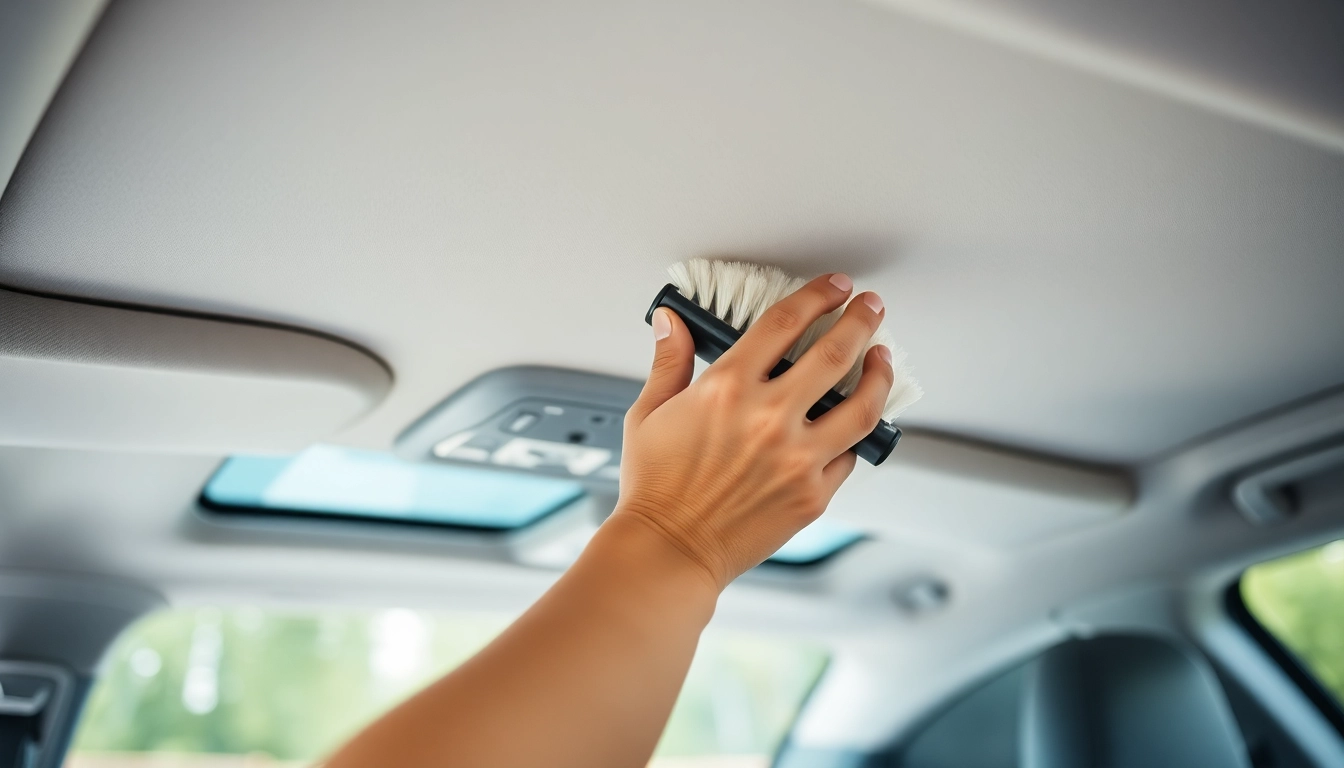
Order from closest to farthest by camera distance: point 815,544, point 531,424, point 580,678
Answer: point 580,678 → point 531,424 → point 815,544

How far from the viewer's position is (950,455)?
1454 mm

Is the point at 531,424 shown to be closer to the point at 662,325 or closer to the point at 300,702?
the point at 662,325

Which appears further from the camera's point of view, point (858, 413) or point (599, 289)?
point (599, 289)

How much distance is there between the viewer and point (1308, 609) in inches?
143

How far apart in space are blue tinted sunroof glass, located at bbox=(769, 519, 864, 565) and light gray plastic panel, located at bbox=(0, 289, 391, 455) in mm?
1282

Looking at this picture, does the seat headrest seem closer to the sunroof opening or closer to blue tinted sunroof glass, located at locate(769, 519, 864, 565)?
blue tinted sunroof glass, located at locate(769, 519, 864, 565)

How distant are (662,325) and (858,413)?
0.20 m

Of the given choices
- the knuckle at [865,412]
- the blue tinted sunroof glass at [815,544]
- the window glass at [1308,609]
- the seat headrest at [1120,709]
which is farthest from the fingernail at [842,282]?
the seat headrest at [1120,709]

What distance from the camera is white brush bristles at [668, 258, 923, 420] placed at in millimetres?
899

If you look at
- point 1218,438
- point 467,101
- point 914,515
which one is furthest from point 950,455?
point 467,101

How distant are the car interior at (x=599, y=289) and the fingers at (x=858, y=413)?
0.13 m

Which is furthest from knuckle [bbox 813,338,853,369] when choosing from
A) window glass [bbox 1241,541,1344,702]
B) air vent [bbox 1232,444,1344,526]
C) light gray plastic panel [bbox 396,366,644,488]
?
window glass [bbox 1241,541,1344,702]

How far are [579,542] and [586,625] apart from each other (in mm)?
1137

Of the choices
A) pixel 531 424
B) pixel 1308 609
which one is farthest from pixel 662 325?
pixel 1308 609
